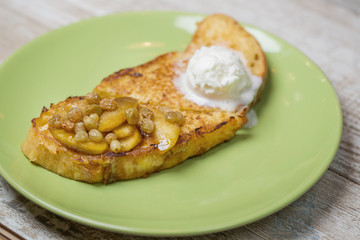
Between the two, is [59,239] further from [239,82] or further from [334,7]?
[334,7]

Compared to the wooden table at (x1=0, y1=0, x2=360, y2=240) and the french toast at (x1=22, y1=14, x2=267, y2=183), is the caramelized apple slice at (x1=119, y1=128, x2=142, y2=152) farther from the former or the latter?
the wooden table at (x1=0, y1=0, x2=360, y2=240)

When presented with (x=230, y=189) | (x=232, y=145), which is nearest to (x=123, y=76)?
(x=232, y=145)

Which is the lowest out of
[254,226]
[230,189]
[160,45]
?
[254,226]

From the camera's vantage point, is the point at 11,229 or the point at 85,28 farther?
the point at 85,28

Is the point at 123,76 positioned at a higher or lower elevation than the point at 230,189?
higher

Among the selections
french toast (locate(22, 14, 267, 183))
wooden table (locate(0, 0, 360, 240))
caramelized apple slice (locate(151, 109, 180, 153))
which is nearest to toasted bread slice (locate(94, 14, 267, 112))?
french toast (locate(22, 14, 267, 183))

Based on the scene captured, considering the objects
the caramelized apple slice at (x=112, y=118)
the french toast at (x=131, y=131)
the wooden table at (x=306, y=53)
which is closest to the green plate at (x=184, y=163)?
the french toast at (x=131, y=131)
